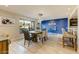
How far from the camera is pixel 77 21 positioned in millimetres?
2068

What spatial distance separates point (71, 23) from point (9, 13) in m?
1.91

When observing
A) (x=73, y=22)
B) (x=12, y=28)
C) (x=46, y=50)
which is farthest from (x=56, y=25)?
(x=12, y=28)

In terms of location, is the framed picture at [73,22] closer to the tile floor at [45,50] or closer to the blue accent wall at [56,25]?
the blue accent wall at [56,25]

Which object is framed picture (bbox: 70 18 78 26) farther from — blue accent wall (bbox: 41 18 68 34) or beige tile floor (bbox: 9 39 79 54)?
beige tile floor (bbox: 9 39 79 54)

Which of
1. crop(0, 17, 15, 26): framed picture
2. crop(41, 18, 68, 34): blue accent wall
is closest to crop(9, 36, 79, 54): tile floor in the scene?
crop(41, 18, 68, 34): blue accent wall

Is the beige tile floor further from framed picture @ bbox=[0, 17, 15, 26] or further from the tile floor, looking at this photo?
framed picture @ bbox=[0, 17, 15, 26]

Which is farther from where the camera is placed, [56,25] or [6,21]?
[6,21]

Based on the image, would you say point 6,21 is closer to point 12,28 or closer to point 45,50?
point 12,28

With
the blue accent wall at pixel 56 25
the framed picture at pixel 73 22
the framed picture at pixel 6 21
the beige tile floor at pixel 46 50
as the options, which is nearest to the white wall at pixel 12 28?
the framed picture at pixel 6 21

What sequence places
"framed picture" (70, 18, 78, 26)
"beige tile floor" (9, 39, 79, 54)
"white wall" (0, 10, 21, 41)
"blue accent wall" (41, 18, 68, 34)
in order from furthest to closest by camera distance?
"white wall" (0, 10, 21, 41)
"blue accent wall" (41, 18, 68, 34)
"beige tile floor" (9, 39, 79, 54)
"framed picture" (70, 18, 78, 26)

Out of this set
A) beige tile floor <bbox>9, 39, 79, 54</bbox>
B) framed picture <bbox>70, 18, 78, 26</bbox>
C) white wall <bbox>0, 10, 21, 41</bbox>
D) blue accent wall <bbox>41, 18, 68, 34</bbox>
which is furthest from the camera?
white wall <bbox>0, 10, 21, 41</bbox>

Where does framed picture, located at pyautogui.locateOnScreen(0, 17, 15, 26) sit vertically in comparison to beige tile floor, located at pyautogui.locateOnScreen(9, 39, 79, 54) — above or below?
above

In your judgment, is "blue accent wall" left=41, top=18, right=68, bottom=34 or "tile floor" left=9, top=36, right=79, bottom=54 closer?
"tile floor" left=9, top=36, right=79, bottom=54

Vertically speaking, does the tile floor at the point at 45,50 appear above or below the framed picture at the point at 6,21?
below
